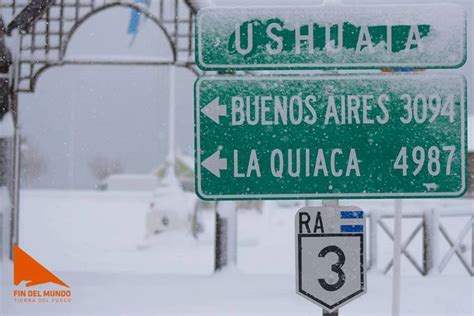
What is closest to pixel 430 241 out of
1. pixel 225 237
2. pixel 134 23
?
pixel 225 237

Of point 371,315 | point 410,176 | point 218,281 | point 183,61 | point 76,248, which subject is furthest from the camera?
point 76,248

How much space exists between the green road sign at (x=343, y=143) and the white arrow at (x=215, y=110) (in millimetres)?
55

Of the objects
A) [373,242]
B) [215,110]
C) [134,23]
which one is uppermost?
[134,23]

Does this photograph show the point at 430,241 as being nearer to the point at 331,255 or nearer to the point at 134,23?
the point at 134,23

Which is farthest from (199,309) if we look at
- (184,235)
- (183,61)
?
(184,235)

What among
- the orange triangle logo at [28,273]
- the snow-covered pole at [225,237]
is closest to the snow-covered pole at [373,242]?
the snow-covered pole at [225,237]

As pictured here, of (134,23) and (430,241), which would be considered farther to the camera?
(134,23)

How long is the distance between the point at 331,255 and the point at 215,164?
0.70 meters

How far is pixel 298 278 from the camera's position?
9.51 ft

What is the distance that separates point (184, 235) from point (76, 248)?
8.95 ft

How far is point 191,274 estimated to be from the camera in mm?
9211

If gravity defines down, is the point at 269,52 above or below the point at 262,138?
above

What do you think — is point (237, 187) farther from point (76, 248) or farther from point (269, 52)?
point (76, 248)

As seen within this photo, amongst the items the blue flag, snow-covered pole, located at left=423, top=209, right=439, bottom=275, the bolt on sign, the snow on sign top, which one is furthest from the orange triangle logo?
the snow on sign top
